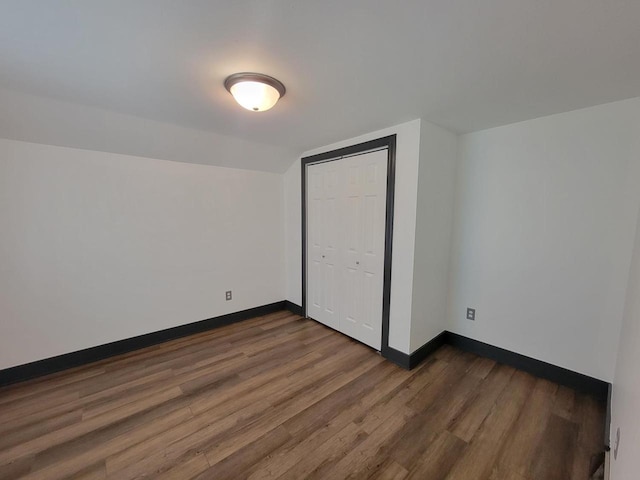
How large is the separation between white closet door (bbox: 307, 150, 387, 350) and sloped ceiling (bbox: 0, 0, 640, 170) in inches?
31.3

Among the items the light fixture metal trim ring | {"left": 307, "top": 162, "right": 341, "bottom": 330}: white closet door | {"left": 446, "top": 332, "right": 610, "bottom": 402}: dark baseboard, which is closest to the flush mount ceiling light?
the light fixture metal trim ring

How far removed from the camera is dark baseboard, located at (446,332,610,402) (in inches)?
78.3

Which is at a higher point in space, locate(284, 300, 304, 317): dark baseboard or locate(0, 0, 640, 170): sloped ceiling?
locate(0, 0, 640, 170): sloped ceiling

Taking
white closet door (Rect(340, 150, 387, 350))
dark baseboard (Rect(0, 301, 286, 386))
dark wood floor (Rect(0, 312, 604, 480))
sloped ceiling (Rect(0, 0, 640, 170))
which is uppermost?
sloped ceiling (Rect(0, 0, 640, 170))

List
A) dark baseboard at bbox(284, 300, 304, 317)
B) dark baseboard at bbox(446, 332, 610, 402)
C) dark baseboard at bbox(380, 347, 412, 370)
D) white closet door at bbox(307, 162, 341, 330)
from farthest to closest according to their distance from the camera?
dark baseboard at bbox(284, 300, 304, 317)
white closet door at bbox(307, 162, 341, 330)
dark baseboard at bbox(380, 347, 412, 370)
dark baseboard at bbox(446, 332, 610, 402)

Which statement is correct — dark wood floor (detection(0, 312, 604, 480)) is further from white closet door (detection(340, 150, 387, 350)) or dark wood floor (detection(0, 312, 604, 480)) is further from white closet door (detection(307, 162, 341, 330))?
white closet door (detection(307, 162, 341, 330))

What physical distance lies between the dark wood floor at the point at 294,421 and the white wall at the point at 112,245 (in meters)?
0.42

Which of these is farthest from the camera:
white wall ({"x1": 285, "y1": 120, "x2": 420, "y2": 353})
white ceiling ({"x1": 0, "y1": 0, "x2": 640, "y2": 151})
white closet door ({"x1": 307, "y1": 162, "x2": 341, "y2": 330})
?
white closet door ({"x1": 307, "y1": 162, "x2": 341, "y2": 330})

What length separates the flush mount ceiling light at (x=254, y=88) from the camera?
150 cm

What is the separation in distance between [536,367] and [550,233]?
116 cm

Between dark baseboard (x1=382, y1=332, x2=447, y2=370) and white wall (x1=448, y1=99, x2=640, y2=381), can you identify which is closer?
white wall (x1=448, y1=99, x2=640, y2=381)

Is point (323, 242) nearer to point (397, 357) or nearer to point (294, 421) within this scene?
point (397, 357)

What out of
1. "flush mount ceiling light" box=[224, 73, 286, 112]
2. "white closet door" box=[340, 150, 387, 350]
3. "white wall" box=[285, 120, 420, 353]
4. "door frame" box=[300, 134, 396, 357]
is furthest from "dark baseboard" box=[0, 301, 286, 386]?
"flush mount ceiling light" box=[224, 73, 286, 112]

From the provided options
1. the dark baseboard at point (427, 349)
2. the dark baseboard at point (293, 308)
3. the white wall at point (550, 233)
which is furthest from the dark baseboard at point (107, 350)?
the white wall at point (550, 233)
